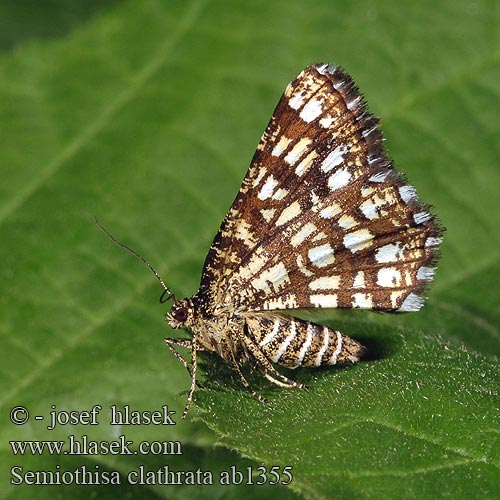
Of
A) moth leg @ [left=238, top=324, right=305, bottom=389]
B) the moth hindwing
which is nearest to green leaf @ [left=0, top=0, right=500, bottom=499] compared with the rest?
moth leg @ [left=238, top=324, right=305, bottom=389]

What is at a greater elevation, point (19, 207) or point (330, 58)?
point (330, 58)

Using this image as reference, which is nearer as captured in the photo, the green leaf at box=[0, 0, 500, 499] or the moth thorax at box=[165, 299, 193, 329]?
the moth thorax at box=[165, 299, 193, 329]

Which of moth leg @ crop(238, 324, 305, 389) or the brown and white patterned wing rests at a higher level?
the brown and white patterned wing

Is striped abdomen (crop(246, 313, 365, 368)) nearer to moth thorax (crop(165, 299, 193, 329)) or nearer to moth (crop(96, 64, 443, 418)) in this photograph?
moth (crop(96, 64, 443, 418))

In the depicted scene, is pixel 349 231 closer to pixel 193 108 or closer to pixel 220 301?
pixel 220 301

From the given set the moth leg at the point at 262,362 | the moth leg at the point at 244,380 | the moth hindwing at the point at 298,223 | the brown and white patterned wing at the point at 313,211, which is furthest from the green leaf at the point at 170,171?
the brown and white patterned wing at the point at 313,211

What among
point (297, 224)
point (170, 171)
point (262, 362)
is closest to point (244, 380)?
point (262, 362)

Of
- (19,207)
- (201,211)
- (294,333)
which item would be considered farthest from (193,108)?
(294,333)

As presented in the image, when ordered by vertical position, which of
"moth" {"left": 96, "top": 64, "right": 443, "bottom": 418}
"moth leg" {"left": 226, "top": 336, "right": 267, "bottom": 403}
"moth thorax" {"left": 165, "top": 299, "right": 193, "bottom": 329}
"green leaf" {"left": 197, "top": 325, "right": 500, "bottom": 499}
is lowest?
A: "green leaf" {"left": 197, "top": 325, "right": 500, "bottom": 499}
